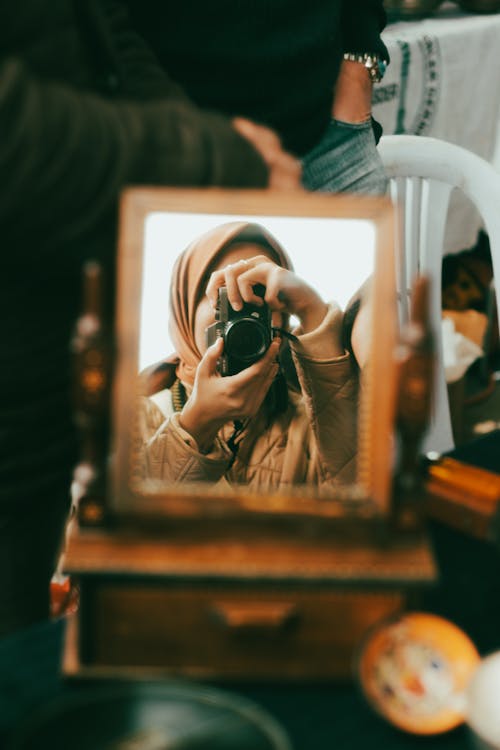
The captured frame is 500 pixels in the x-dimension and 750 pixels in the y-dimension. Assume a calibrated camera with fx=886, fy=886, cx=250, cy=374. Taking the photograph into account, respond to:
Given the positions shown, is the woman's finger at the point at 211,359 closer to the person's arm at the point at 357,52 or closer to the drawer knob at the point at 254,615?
the drawer knob at the point at 254,615

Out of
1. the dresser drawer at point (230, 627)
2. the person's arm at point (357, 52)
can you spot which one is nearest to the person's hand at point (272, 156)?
the dresser drawer at point (230, 627)

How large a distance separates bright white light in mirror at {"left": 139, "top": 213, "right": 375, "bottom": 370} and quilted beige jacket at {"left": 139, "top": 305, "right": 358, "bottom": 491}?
0.14ft

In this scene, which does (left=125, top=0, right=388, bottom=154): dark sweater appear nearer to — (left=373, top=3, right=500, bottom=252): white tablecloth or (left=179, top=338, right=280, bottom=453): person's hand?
(left=179, top=338, right=280, bottom=453): person's hand

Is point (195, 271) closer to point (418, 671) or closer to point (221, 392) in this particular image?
point (221, 392)

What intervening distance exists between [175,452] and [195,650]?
0.23 meters

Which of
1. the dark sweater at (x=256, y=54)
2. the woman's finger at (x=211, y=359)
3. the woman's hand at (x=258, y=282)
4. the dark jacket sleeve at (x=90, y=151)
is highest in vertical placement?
the dark sweater at (x=256, y=54)

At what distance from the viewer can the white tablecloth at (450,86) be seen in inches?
105

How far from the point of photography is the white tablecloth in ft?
8.74

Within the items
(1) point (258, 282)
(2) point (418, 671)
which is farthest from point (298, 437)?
(2) point (418, 671)

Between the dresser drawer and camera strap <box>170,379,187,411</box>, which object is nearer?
the dresser drawer

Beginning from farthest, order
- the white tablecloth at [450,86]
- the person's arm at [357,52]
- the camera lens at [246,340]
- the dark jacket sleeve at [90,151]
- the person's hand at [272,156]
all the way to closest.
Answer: the white tablecloth at [450,86] < the person's arm at [357,52] < the camera lens at [246,340] < the person's hand at [272,156] < the dark jacket sleeve at [90,151]

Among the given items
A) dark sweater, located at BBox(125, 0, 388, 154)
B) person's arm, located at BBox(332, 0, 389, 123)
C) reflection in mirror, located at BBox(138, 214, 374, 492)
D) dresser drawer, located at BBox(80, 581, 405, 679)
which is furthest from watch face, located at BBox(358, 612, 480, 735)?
person's arm, located at BBox(332, 0, 389, 123)

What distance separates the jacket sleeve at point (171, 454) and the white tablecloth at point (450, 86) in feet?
6.17

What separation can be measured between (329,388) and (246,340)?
0.37ft
